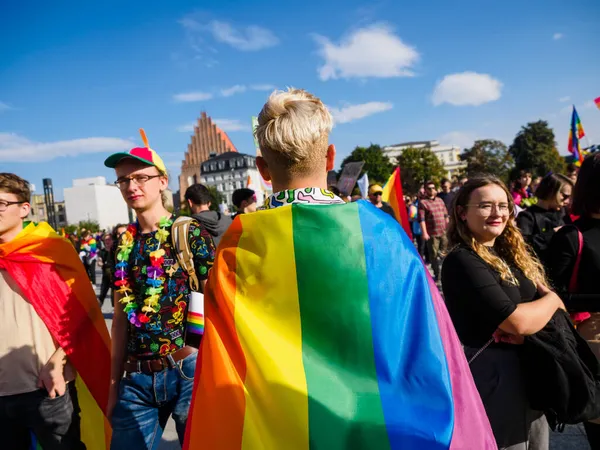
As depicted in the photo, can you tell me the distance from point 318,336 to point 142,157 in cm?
157

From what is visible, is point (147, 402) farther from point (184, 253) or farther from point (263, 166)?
point (263, 166)

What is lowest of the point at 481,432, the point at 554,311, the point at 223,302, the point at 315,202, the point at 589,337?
the point at 589,337

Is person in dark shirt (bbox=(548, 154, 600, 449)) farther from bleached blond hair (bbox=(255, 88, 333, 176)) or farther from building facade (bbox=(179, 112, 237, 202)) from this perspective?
building facade (bbox=(179, 112, 237, 202))

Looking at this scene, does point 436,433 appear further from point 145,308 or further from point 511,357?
point 145,308

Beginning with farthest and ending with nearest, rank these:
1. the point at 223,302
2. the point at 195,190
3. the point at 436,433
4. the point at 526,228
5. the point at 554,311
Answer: the point at 195,190
the point at 526,228
the point at 554,311
the point at 223,302
the point at 436,433

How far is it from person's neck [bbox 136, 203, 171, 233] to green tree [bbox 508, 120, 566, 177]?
2567 inches

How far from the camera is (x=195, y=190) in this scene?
5.73m

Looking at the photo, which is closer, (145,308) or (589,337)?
(145,308)

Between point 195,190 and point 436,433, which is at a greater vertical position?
point 195,190

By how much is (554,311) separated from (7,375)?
9.61 ft

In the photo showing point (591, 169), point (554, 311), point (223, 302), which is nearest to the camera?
point (223, 302)

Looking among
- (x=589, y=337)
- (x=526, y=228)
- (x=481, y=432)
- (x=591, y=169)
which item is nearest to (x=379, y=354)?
(x=481, y=432)

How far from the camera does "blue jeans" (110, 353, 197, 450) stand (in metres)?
2.24

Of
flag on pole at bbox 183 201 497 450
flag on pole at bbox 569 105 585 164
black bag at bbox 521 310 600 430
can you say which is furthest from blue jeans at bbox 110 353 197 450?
flag on pole at bbox 569 105 585 164
